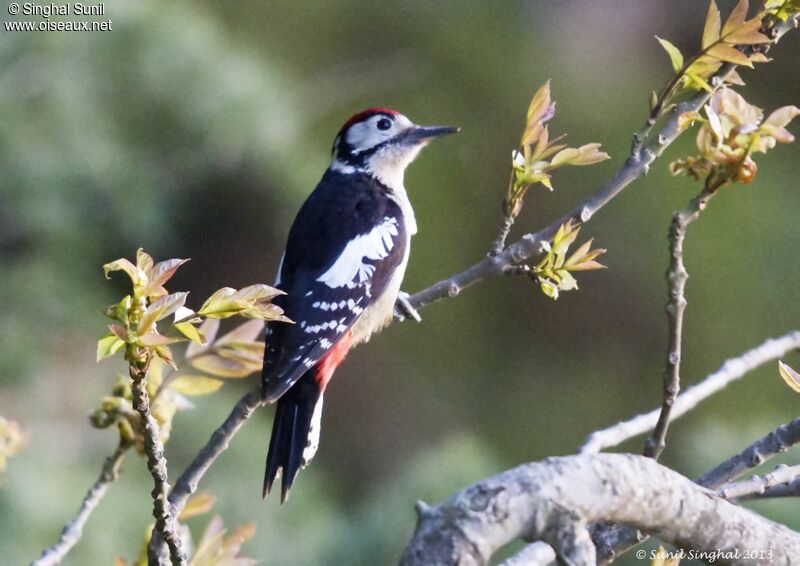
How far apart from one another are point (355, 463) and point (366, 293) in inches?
59.8

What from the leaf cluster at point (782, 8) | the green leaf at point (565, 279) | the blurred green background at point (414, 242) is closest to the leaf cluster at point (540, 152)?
the green leaf at point (565, 279)

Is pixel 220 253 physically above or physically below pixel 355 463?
above

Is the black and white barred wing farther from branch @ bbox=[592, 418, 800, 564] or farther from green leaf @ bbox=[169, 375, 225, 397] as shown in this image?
branch @ bbox=[592, 418, 800, 564]

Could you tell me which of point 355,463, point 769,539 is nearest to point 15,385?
point 355,463

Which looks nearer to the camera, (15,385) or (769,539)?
(769,539)

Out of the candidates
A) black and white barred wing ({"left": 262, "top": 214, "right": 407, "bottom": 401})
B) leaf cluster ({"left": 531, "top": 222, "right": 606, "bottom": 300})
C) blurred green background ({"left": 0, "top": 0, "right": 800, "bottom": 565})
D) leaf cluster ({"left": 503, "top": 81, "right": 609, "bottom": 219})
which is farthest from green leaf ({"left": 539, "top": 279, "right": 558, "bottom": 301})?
blurred green background ({"left": 0, "top": 0, "right": 800, "bottom": 565})

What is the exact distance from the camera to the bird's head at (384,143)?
2.26 m

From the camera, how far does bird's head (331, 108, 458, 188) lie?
226cm

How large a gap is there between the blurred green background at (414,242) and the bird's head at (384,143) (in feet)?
2.06

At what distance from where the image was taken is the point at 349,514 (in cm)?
270

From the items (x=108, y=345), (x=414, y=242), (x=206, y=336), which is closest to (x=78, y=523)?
(x=206, y=336)

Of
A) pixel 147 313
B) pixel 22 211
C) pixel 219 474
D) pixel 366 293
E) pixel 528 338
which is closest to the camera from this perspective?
pixel 147 313

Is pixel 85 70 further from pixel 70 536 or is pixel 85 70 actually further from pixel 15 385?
pixel 70 536

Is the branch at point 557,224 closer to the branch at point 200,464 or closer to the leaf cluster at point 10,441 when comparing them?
the branch at point 200,464
